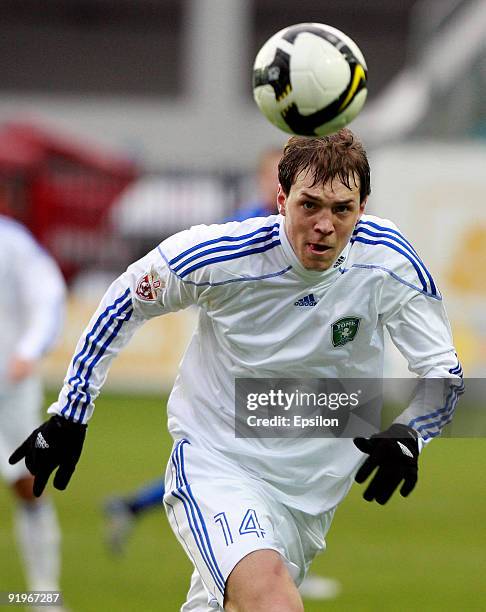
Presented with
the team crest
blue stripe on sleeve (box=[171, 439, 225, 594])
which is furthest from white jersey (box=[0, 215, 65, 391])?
the team crest

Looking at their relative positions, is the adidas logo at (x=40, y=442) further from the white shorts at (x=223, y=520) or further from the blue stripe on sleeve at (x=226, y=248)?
the blue stripe on sleeve at (x=226, y=248)

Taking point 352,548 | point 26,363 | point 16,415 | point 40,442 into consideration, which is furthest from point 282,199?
point 352,548

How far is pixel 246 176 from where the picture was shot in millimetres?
24594

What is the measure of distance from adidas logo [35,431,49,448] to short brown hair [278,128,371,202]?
1.29m

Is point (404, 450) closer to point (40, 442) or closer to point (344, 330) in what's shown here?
point (344, 330)

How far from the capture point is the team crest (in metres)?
4.92

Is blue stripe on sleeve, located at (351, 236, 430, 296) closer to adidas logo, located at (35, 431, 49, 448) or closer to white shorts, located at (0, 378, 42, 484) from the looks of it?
adidas logo, located at (35, 431, 49, 448)

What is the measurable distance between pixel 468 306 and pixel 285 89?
37.0ft

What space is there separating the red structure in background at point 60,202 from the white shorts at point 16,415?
14368 mm

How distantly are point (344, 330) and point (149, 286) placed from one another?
0.74 metres

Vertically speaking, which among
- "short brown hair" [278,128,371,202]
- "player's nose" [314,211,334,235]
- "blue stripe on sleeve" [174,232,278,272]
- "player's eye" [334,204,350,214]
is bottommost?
"blue stripe on sleeve" [174,232,278,272]

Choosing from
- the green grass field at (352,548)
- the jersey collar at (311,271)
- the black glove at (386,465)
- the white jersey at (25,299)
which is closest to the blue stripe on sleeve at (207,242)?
the jersey collar at (311,271)

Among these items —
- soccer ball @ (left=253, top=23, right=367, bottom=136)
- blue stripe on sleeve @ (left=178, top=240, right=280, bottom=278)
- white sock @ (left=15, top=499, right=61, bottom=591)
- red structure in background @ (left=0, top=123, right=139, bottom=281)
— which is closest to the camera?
soccer ball @ (left=253, top=23, right=367, bottom=136)

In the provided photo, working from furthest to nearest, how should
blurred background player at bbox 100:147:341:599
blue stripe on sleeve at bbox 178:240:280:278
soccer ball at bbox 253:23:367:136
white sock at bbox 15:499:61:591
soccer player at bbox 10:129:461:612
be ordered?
1. blurred background player at bbox 100:147:341:599
2. white sock at bbox 15:499:61:591
3. blue stripe on sleeve at bbox 178:240:280:278
4. soccer player at bbox 10:129:461:612
5. soccer ball at bbox 253:23:367:136
